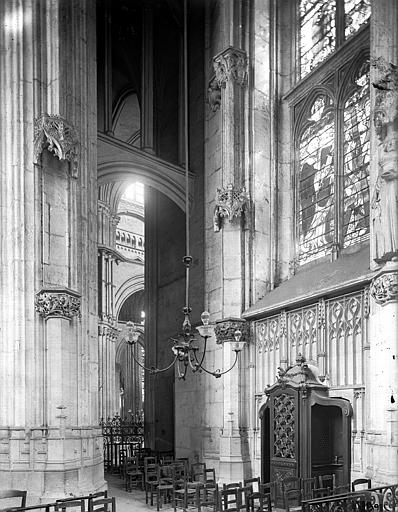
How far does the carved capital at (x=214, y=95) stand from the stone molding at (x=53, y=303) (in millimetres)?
6532

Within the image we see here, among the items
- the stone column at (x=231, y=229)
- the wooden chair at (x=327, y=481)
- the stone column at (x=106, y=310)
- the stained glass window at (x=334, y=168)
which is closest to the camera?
the wooden chair at (x=327, y=481)

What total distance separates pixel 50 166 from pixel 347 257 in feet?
20.6

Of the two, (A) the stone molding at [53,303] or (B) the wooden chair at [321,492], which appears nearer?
(B) the wooden chair at [321,492]

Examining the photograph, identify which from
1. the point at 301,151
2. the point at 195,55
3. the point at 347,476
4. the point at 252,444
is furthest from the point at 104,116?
the point at 347,476

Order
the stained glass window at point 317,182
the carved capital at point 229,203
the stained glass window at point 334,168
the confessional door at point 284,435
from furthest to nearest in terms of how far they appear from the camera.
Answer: the carved capital at point 229,203 < the stained glass window at point 317,182 < the stained glass window at point 334,168 < the confessional door at point 284,435

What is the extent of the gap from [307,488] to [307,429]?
123cm

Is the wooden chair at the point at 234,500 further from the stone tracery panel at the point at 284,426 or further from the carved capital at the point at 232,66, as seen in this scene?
the carved capital at the point at 232,66

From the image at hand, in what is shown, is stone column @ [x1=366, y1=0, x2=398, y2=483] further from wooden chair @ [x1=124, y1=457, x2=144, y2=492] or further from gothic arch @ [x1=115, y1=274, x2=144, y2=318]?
gothic arch @ [x1=115, y1=274, x2=144, y2=318]

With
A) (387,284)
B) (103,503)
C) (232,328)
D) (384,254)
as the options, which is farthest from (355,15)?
(103,503)

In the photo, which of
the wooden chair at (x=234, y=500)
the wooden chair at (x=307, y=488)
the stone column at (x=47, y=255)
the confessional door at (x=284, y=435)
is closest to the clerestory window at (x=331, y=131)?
the confessional door at (x=284, y=435)

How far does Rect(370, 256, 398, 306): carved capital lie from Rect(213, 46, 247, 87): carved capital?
7.67 m

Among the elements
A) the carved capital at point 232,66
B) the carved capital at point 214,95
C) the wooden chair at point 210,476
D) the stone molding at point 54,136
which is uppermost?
the carved capital at point 232,66

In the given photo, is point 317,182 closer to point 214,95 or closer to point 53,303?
point 214,95

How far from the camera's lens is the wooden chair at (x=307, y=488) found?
32.7 ft
